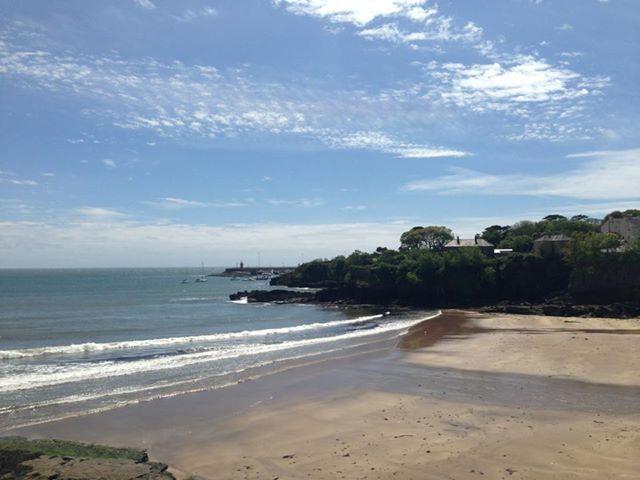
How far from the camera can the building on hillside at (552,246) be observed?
193 ft

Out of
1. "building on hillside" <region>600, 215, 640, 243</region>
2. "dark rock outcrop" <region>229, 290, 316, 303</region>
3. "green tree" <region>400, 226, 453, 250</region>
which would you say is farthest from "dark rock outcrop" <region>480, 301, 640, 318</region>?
"green tree" <region>400, 226, 453, 250</region>

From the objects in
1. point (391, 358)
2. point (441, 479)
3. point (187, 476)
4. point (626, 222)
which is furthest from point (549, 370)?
point (626, 222)

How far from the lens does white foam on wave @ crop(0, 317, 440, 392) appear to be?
22.0 metres

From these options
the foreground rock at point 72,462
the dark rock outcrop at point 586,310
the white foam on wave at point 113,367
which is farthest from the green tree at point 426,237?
the foreground rock at point 72,462

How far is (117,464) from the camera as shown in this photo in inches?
485

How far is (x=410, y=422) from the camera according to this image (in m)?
15.6

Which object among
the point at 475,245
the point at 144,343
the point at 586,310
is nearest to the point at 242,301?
the point at 475,245

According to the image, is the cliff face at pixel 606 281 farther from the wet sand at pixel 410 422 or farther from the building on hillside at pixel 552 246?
the wet sand at pixel 410 422

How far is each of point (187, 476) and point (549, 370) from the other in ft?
53.5

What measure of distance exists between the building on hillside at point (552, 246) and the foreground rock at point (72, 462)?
181ft

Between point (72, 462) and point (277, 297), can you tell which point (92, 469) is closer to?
point (72, 462)

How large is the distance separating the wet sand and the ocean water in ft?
6.78

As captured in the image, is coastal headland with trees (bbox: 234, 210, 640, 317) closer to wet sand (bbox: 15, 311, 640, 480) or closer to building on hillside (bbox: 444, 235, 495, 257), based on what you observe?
building on hillside (bbox: 444, 235, 495, 257)

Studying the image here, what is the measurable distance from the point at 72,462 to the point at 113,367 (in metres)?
14.1
